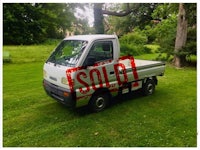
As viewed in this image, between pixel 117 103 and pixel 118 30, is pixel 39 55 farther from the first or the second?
pixel 118 30

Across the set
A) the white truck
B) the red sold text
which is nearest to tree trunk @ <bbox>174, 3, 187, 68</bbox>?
the white truck

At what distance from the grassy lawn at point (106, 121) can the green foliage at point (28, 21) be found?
→ 55.1 ft

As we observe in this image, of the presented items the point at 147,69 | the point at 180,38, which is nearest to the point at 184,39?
the point at 180,38

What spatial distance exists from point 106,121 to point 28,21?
22.3 metres

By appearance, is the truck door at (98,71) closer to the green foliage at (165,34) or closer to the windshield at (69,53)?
the windshield at (69,53)

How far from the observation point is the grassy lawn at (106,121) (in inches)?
180

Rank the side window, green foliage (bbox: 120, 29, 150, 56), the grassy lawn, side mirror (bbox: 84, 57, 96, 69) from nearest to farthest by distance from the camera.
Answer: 1. the grassy lawn
2. side mirror (bbox: 84, 57, 96, 69)
3. the side window
4. green foliage (bbox: 120, 29, 150, 56)

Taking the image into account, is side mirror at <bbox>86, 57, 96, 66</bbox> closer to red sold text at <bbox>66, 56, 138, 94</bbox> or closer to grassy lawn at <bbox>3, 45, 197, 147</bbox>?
red sold text at <bbox>66, 56, 138, 94</bbox>

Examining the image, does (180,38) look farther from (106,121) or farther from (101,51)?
(106,121)

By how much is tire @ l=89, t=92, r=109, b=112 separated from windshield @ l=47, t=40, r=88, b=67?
42.4 inches

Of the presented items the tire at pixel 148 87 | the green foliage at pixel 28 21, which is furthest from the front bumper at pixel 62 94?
the green foliage at pixel 28 21

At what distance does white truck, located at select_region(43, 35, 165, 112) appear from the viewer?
5.31 metres

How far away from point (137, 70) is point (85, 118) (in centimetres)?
209

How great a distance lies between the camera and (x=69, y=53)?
581 centimetres
